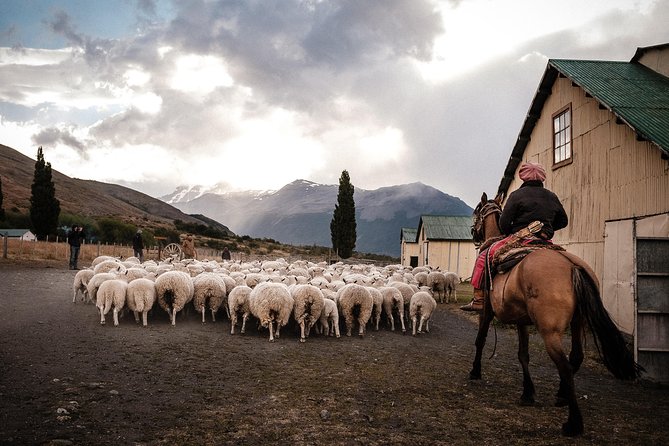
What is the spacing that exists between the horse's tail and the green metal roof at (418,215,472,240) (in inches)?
1242

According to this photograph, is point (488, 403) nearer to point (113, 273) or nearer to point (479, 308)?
point (479, 308)

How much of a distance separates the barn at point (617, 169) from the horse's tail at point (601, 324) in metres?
2.54

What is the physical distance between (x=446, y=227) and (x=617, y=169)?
2714 cm

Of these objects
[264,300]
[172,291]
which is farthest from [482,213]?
[172,291]

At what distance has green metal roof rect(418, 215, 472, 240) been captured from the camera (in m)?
36.3

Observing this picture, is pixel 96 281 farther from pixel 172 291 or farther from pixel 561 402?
pixel 561 402

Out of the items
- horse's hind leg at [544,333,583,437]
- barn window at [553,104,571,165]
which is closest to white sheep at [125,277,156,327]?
horse's hind leg at [544,333,583,437]

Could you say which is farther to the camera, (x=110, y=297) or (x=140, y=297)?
(x=140, y=297)

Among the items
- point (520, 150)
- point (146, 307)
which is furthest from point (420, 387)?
point (520, 150)

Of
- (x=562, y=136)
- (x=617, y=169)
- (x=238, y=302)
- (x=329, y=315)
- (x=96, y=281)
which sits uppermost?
(x=562, y=136)

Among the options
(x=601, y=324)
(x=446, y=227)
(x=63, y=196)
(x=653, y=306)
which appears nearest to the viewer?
(x=601, y=324)

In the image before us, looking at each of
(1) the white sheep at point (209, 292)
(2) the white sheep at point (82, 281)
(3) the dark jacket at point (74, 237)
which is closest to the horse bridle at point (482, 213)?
(1) the white sheep at point (209, 292)

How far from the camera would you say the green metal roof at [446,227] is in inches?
1430

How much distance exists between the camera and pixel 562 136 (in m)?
13.7
